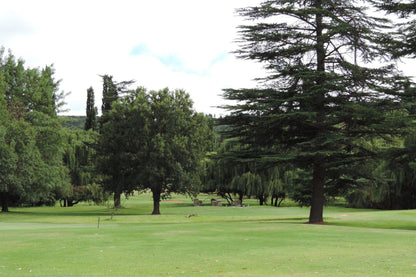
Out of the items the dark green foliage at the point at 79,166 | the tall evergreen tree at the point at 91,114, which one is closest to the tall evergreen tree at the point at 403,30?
the dark green foliage at the point at 79,166

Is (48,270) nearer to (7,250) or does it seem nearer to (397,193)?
(7,250)

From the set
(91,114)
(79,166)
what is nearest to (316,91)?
(79,166)

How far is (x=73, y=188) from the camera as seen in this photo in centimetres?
5416

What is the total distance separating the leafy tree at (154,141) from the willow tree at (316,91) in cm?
1473

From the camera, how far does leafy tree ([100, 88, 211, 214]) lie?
133 feet

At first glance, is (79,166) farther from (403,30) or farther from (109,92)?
(403,30)

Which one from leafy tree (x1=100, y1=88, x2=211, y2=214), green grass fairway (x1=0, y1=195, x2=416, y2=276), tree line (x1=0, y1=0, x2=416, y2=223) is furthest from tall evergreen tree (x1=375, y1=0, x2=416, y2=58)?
leafy tree (x1=100, y1=88, x2=211, y2=214)

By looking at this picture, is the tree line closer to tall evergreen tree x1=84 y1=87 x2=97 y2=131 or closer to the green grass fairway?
the green grass fairway

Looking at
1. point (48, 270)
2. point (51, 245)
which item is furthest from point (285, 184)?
point (48, 270)

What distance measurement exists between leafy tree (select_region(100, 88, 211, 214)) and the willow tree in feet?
48.3

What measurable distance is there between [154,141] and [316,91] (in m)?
20.0

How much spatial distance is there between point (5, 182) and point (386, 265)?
34984mm

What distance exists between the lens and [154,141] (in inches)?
1564

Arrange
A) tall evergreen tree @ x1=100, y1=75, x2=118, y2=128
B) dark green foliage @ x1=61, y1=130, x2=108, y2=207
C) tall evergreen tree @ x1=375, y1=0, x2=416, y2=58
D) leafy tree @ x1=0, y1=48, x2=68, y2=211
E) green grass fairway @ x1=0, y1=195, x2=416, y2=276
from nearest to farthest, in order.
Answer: green grass fairway @ x1=0, y1=195, x2=416, y2=276 < tall evergreen tree @ x1=375, y1=0, x2=416, y2=58 < leafy tree @ x1=0, y1=48, x2=68, y2=211 < dark green foliage @ x1=61, y1=130, x2=108, y2=207 < tall evergreen tree @ x1=100, y1=75, x2=118, y2=128
